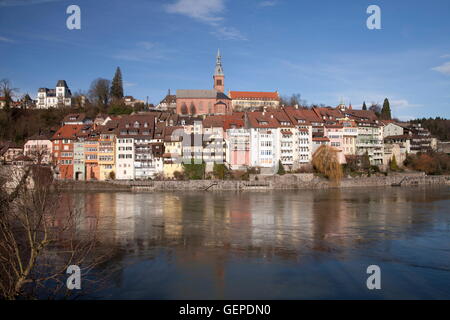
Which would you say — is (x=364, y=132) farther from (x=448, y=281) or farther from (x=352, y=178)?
(x=448, y=281)

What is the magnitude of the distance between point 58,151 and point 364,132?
38320 millimetres

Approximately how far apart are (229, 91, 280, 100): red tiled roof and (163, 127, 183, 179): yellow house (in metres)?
35.7

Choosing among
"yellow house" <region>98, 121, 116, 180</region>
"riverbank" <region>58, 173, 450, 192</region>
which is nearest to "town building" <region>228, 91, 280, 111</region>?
"riverbank" <region>58, 173, 450, 192</region>

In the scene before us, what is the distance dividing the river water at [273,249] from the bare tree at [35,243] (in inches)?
60.9

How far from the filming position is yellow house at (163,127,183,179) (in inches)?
1815

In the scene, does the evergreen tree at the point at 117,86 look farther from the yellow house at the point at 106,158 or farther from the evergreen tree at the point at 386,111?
the evergreen tree at the point at 386,111

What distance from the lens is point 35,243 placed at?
7.62 m

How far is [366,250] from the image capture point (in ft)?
57.7

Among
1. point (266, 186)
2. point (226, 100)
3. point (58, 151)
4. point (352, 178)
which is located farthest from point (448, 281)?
point (226, 100)

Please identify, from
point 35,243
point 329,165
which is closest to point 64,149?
point 329,165

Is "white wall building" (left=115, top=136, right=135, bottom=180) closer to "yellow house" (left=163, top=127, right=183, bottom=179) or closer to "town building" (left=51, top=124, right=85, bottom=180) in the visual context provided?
"yellow house" (left=163, top=127, right=183, bottom=179)

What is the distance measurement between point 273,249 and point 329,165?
30344 mm

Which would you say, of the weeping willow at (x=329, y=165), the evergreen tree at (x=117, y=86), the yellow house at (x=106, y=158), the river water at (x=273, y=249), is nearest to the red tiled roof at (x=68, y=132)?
the yellow house at (x=106, y=158)

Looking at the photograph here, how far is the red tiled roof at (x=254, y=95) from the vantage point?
3209 inches
